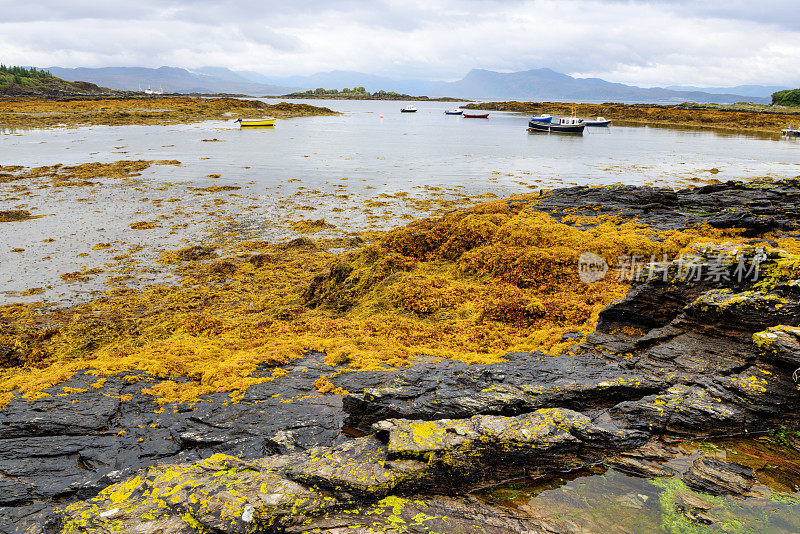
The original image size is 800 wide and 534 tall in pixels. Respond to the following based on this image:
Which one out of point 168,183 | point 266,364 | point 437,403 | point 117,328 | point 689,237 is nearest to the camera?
point 437,403

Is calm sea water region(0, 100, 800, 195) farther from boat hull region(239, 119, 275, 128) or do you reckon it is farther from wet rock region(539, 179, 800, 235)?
wet rock region(539, 179, 800, 235)

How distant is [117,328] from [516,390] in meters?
11.0

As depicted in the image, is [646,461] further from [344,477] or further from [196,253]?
[196,253]

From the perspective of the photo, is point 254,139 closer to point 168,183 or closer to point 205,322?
point 168,183

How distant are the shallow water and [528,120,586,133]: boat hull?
12.8 metres

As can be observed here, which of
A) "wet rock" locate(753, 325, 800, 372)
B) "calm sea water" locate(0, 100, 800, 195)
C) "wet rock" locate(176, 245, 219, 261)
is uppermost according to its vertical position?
"calm sea water" locate(0, 100, 800, 195)

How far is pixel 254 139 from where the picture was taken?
65.2 metres

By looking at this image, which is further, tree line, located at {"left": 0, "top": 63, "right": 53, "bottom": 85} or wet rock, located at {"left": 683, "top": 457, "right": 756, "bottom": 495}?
tree line, located at {"left": 0, "top": 63, "right": 53, "bottom": 85}

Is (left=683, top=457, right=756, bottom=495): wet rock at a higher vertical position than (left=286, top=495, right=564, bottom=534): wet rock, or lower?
higher

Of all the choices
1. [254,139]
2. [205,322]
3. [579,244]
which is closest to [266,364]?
[205,322]

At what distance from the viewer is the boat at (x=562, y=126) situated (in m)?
86.0

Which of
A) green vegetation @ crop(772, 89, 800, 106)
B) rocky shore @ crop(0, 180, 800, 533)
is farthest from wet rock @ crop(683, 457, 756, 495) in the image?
green vegetation @ crop(772, 89, 800, 106)

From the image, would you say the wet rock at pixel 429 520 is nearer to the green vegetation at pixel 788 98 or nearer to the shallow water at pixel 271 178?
the shallow water at pixel 271 178

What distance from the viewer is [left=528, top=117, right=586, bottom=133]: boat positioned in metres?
86.0
